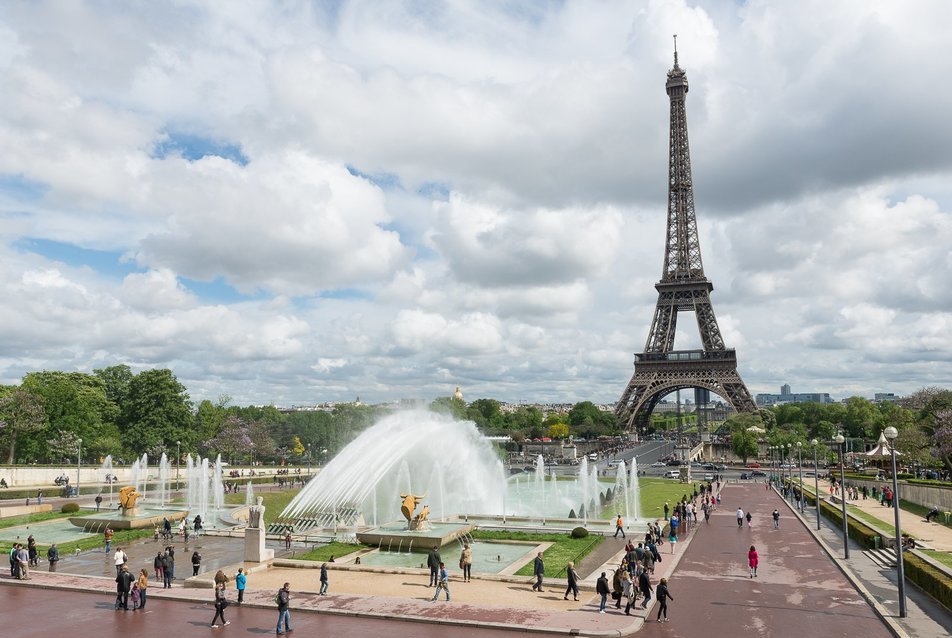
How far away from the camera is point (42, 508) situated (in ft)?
159

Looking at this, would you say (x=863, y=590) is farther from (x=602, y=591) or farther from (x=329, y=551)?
(x=329, y=551)

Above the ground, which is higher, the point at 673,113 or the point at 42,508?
the point at 673,113

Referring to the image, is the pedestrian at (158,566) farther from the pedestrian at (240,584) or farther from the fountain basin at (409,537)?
the fountain basin at (409,537)

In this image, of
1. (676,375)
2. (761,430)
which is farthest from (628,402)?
(761,430)

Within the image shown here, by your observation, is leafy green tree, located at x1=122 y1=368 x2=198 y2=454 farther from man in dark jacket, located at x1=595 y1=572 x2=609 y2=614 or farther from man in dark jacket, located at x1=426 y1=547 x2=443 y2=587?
man in dark jacket, located at x1=595 y1=572 x2=609 y2=614

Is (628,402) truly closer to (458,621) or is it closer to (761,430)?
(761,430)

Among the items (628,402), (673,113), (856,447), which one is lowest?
(856,447)

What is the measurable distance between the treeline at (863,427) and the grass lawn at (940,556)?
19.4m

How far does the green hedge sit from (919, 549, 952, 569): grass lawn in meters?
0.93

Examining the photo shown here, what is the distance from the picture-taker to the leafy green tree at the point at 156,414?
79.0 m

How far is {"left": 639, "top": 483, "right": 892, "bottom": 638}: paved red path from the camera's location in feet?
63.6

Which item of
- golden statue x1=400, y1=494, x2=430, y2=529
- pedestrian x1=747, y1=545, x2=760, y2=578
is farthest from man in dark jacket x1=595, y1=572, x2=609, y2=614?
golden statue x1=400, y1=494, x2=430, y2=529

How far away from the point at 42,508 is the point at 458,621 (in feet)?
138

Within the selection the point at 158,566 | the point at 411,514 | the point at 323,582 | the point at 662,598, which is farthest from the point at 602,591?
the point at 158,566
